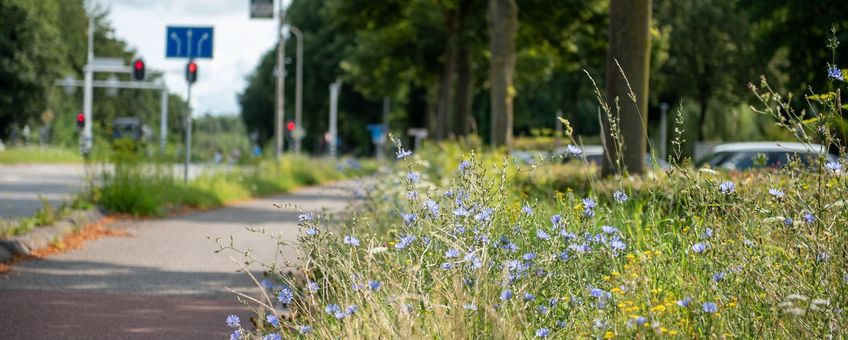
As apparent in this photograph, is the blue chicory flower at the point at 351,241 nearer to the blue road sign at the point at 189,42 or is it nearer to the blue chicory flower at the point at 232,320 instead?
the blue chicory flower at the point at 232,320

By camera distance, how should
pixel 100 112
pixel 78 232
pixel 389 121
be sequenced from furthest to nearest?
pixel 100 112 → pixel 389 121 → pixel 78 232

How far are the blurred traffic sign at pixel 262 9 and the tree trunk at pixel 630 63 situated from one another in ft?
53.4

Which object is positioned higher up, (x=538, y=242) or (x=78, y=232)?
(x=538, y=242)

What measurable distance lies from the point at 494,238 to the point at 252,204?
56.3ft

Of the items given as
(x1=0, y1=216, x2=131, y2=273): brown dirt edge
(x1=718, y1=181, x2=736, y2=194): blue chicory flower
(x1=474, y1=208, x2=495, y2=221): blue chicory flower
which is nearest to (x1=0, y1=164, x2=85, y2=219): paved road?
(x1=0, y1=216, x2=131, y2=273): brown dirt edge

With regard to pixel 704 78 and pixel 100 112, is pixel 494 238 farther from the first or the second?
pixel 100 112

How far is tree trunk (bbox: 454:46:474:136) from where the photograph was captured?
106ft

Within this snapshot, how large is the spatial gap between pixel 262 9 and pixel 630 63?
16785 millimetres

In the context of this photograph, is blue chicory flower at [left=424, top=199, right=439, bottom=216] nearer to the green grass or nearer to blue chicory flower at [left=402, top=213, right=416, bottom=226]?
blue chicory flower at [left=402, top=213, right=416, bottom=226]

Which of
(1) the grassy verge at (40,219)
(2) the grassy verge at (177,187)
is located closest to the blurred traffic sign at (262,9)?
(2) the grassy verge at (177,187)

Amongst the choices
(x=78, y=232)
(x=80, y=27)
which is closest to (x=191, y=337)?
(x=78, y=232)

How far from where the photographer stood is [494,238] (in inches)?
220

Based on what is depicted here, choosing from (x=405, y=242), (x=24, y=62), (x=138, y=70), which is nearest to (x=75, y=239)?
(x=405, y=242)

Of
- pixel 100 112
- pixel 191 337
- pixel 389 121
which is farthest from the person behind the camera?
pixel 100 112
